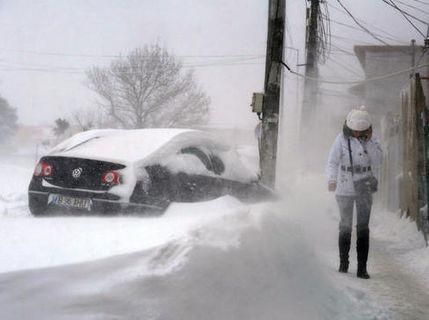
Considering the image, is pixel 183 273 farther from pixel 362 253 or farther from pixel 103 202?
pixel 362 253

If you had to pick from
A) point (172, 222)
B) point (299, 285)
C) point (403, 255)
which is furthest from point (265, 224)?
point (403, 255)

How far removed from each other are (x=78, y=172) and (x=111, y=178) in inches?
15.5

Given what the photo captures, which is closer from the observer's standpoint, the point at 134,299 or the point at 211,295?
the point at 134,299

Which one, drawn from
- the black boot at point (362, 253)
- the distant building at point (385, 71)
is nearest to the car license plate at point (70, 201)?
the black boot at point (362, 253)

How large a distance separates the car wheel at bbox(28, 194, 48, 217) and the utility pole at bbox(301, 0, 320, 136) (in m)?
14.8

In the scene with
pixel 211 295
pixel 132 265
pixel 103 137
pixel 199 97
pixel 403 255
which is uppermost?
pixel 199 97

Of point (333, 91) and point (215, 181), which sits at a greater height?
point (333, 91)

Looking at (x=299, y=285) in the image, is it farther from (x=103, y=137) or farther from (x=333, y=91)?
(x=333, y=91)

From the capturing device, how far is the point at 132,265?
104 inches

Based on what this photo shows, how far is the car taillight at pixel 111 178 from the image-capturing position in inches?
183

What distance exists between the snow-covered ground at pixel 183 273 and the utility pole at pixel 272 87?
4684 mm

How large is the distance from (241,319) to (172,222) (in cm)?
80

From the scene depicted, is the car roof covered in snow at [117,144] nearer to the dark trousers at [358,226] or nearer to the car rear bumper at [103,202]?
the car rear bumper at [103,202]

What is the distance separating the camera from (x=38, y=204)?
5.03 meters
